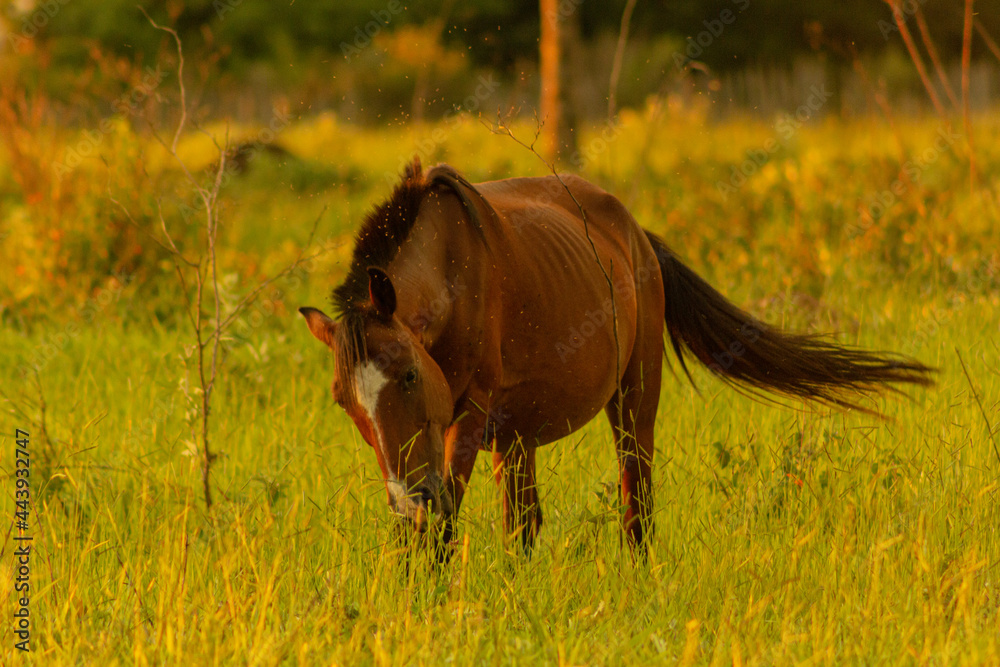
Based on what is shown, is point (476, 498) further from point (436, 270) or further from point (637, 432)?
point (436, 270)

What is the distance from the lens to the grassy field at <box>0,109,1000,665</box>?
9.09 feet

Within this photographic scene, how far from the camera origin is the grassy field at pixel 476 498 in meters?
2.77

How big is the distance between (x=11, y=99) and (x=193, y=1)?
21.2m

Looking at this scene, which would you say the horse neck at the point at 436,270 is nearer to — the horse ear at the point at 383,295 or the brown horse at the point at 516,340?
the brown horse at the point at 516,340

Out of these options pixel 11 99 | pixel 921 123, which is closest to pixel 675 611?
pixel 11 99

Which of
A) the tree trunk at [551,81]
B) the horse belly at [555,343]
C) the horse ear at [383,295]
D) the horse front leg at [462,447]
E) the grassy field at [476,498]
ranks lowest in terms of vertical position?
the grassy field at [476,498]

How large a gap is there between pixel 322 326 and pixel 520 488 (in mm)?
1119

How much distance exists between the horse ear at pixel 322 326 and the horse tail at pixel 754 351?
6.80ft

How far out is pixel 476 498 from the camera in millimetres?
3986

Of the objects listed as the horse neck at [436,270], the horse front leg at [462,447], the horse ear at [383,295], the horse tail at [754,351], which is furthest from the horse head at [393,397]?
the horse tail at [754,351]

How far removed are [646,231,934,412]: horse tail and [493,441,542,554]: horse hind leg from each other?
4.02 ft

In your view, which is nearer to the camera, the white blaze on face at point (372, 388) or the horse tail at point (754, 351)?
the white blaze on face at point (372, 388)

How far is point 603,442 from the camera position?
15.0 ft

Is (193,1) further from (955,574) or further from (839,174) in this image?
(955,574)
